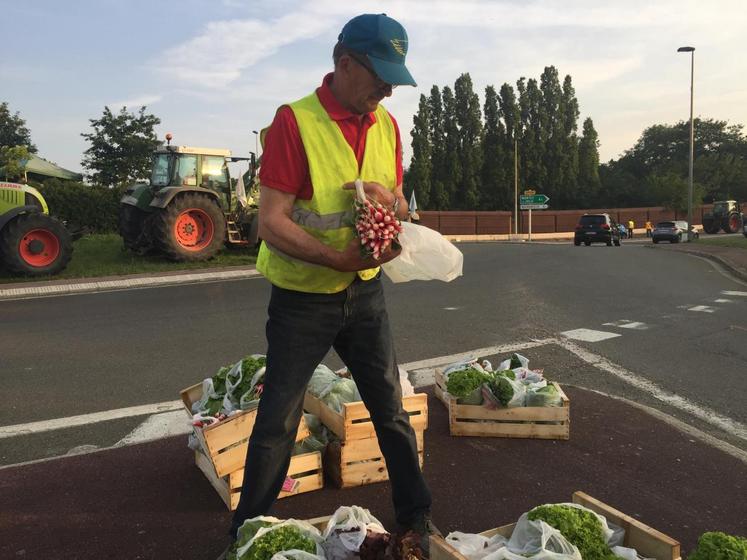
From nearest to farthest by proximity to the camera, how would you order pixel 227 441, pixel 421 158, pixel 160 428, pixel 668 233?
pixel 227 441 < pixel 160 428 < pixel 668 233 < pixel 421 158

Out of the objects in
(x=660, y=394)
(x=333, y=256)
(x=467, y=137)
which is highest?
(x=467, y=137)

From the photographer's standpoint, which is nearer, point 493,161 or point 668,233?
point 668,233

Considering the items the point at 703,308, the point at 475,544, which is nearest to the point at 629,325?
the point at 703,308

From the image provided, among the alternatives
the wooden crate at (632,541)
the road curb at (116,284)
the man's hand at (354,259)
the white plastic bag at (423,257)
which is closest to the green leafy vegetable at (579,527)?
the wooden crate at (632,541)

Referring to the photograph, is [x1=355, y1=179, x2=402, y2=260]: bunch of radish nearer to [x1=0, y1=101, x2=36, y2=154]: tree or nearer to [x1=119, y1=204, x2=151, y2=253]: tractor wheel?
[x1=119, y1=204, x2=151, y2=253]: tractor wheel

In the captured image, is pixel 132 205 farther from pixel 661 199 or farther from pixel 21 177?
pixel 661 199

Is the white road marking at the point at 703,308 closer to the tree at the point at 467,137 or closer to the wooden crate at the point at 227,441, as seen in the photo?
the wooden crate at the point at 227,441

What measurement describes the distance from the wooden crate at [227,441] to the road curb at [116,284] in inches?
398

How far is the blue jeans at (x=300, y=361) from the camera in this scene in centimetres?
238

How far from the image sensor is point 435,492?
3342 mm

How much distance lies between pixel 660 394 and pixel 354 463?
130 inches

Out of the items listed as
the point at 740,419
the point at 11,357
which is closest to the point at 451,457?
the point at 740,419

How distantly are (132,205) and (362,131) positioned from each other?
1468 cm

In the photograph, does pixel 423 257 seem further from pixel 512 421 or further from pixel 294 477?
pixel 512 421
